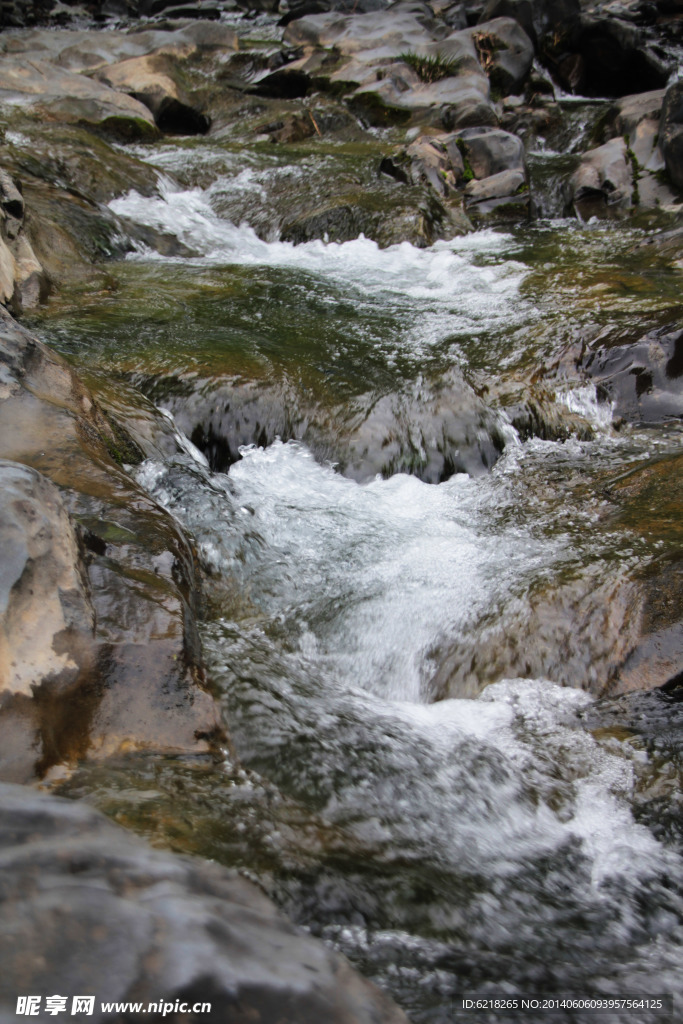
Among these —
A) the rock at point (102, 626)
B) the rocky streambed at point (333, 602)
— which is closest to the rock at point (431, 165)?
the rocky streambed at point (333, 602)

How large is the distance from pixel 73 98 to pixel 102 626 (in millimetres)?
11186

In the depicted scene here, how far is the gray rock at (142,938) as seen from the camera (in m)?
1.13

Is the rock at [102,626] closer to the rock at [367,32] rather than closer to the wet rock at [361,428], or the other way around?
the wet rock at [361,428]

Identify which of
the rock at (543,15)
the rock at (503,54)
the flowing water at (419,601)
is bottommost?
the flowing water at (419,601)

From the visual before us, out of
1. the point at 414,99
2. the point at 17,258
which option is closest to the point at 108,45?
the point at 414,99

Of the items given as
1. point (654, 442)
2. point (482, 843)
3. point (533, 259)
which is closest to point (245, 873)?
point (482, 843)

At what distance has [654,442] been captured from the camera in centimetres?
449

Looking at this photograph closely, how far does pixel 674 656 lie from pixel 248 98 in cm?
1382

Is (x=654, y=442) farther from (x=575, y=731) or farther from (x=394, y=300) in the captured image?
(x=394, y=300)

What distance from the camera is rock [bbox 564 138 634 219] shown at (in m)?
9.27

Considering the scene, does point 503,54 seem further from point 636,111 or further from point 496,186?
point 496,186

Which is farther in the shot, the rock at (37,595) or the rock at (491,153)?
the rock at (491,153)

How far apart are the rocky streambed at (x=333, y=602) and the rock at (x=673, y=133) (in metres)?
1.83

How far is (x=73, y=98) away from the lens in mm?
10570
